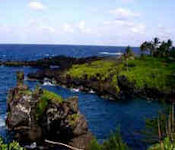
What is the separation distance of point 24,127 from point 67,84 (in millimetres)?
82651

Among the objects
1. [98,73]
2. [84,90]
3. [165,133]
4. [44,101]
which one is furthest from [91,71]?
[165,133]

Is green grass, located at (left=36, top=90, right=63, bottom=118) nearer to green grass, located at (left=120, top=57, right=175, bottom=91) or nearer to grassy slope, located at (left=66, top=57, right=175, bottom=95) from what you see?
grassy slope, located at (left=66, top=57, right=175, bottom=95)

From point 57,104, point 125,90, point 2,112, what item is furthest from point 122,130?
point 125,90

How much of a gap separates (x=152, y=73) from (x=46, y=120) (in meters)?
84.6

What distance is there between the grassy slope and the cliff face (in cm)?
6188

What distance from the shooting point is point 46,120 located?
3221 inches

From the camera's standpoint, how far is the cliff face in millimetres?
80812

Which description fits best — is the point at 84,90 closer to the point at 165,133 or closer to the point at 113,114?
the point at 113,114

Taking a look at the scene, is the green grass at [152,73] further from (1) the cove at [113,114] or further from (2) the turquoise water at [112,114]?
(2) the turquoise water at [112,114]

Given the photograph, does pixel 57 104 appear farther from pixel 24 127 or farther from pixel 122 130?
pixel 122 130

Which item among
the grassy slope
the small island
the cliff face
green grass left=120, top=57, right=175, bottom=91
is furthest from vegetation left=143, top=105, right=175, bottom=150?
green grass left=120, top=57, right=175, bottom=91

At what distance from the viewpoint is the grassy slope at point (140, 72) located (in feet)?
484

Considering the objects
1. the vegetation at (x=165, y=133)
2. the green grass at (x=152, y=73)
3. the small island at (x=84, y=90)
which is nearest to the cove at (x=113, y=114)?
the small island at (x=84, y=90)

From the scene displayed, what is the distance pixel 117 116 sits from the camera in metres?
111
